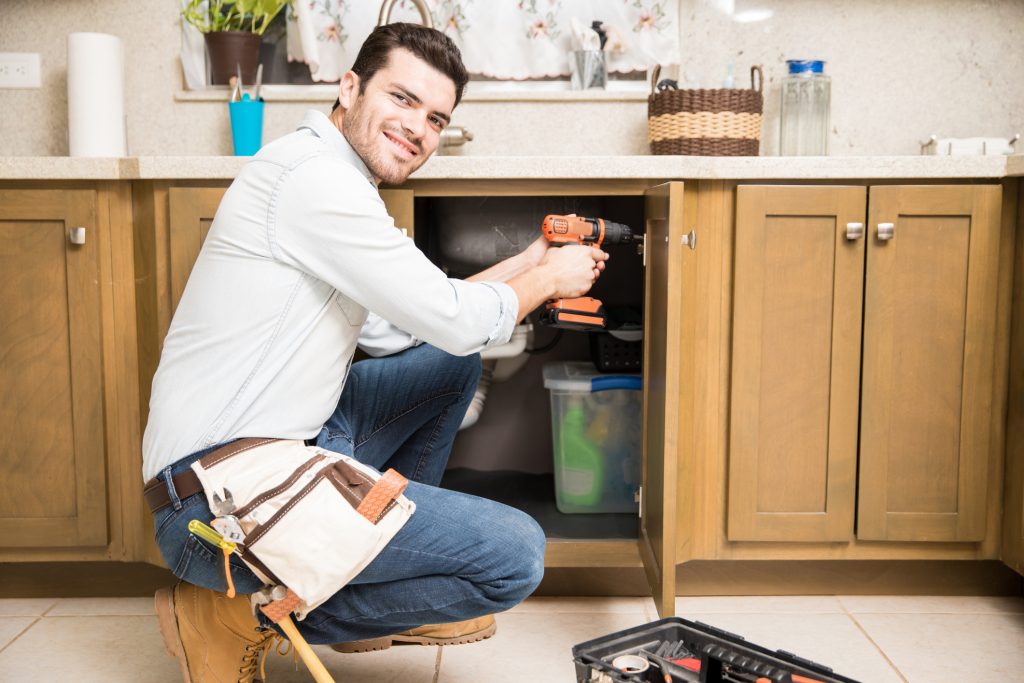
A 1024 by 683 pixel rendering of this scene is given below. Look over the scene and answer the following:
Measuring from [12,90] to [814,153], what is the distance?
205 centimetres

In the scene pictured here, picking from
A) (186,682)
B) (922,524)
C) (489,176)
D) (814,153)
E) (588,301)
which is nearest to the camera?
(186,682)

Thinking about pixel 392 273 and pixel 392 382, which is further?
pixel 392 382

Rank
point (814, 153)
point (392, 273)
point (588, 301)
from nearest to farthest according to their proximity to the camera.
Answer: point (392, 273), point (588, 301), point (814, 153)

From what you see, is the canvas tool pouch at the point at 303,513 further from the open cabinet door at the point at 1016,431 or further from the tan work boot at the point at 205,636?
the open cabinet door at the point at 1016,431

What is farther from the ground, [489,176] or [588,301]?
[489,176]

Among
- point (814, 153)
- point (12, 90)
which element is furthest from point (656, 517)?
point (12, 90)

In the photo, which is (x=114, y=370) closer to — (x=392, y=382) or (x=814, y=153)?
(x=392, y=382)

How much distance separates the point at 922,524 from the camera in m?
2.00

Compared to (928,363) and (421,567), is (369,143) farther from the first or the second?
(928,363)

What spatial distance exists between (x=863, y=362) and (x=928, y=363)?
0.45 ft

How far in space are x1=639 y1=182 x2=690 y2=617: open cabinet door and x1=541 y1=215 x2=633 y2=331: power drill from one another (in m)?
0.12

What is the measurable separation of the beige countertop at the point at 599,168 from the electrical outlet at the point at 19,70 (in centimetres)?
65

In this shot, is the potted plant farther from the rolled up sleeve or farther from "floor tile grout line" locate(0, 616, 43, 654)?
"floor tile grout line" locate(0, 616, 43, 654)

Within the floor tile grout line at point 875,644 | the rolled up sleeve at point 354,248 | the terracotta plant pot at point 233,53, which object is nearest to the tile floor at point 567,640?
the floor tile grout line at point 875,644
